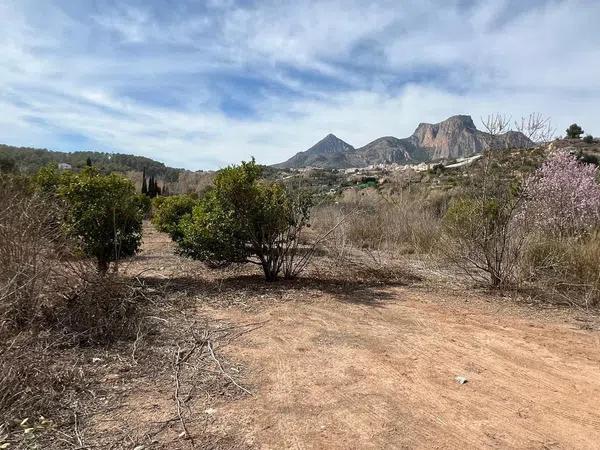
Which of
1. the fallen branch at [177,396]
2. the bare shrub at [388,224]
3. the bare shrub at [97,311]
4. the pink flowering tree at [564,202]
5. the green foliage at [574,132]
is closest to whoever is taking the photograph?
the fallen branch at [177,396]

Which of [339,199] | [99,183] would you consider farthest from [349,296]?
[339,199]

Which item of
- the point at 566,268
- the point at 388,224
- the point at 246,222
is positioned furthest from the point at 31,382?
the point at 388,224

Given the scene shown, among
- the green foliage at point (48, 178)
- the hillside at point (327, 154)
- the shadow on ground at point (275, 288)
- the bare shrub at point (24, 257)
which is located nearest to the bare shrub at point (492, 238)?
the shadow on ground at point (275, 288)

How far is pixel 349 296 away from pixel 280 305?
4.10 ft

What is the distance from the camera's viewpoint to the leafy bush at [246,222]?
25.7ft

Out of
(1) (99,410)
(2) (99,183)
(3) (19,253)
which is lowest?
(1) (99,410)

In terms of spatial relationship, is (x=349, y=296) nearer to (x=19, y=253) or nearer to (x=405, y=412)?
(x=405, y=412)

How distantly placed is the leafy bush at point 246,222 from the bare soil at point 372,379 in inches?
45.8

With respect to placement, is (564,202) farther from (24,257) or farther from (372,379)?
(24,257)

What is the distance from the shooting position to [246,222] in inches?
308

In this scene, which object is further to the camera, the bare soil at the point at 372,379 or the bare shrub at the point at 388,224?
the bare shrub at the point at 388,224

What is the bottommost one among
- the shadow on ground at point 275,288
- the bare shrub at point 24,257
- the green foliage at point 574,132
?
the shadow on ground at point 275,288

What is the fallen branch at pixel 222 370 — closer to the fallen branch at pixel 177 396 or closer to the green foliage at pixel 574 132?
the fallen branch at pixel 177 396

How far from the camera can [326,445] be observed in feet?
10.3
